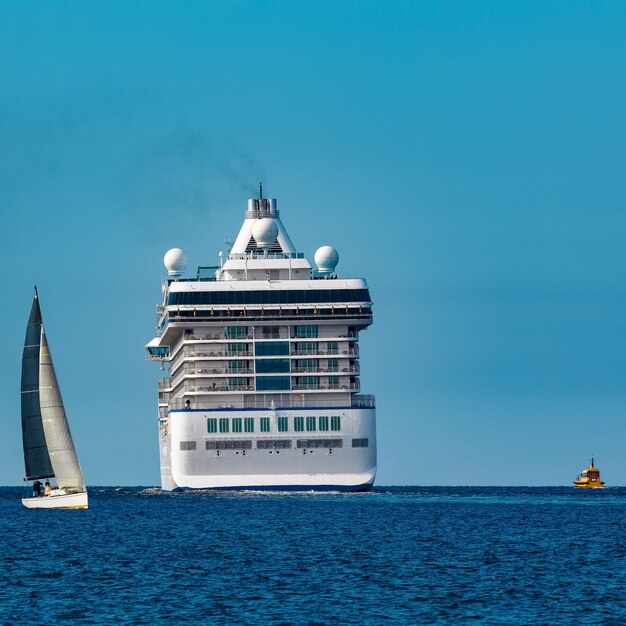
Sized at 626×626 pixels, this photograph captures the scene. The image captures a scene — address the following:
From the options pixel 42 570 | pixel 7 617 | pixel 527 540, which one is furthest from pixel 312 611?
pixel 527 540

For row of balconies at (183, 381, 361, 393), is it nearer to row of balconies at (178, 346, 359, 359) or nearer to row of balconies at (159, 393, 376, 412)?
row of balconies at (159, 393, 376, 412)

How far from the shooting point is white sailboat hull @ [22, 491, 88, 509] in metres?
102

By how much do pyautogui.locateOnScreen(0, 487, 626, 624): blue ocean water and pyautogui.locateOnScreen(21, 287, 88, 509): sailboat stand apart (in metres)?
3.01

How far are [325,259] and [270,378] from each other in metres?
15.8

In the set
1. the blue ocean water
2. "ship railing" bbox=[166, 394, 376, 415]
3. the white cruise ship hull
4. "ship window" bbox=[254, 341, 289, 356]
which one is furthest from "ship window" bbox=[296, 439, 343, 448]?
the blue ocean water

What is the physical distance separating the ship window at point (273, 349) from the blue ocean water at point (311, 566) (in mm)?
20475

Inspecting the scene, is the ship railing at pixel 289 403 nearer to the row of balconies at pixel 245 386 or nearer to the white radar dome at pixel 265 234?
the row of balconies at pixel 245 386

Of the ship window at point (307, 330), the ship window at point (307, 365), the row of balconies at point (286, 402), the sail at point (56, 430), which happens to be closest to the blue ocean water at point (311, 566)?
the sail at point (56, 430)

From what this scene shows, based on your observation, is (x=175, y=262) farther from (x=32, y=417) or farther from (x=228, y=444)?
(x=32, y=417)

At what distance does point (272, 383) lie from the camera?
127 m

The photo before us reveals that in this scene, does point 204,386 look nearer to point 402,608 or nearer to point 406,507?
point 406,507

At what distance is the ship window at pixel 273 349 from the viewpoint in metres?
128

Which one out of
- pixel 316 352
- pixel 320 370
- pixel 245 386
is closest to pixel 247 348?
pixel 245 386

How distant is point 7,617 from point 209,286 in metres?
76.6
